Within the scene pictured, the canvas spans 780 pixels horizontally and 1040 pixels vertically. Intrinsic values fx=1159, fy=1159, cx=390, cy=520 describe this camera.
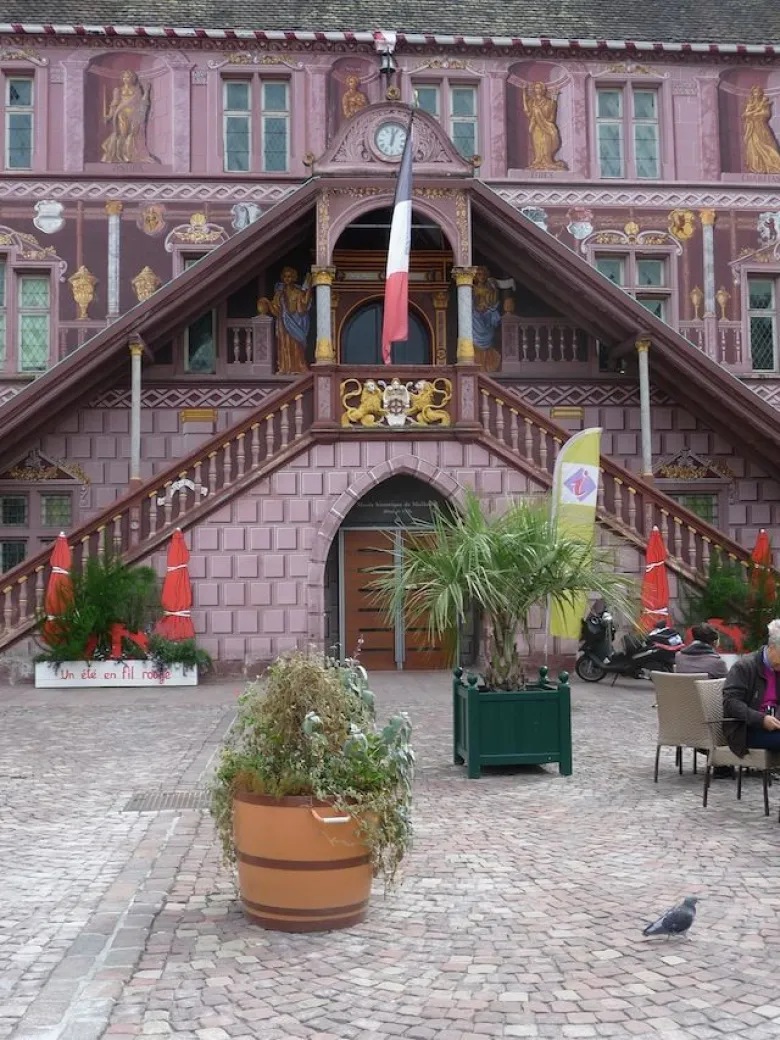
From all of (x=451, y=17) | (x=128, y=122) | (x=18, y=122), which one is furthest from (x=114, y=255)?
(x=451, y=17)

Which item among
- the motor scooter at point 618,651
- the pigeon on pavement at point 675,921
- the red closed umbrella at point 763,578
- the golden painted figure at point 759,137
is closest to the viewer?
the pigeon on pavement at point 675,921

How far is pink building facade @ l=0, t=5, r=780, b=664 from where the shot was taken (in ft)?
70.0

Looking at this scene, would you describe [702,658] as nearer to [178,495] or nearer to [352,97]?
[178,495]

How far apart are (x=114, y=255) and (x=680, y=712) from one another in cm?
1608

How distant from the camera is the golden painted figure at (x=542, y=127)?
74.7ft

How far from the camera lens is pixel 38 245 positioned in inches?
856

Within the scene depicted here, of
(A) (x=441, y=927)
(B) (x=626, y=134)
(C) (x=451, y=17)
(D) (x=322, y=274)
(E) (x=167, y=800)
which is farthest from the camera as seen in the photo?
(C) (x=451, y=17)

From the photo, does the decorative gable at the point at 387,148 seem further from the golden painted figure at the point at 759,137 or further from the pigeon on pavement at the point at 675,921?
the pigeon on pavement at the point at 675,921

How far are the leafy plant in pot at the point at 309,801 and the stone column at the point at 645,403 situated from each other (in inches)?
589

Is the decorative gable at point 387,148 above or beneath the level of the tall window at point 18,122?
beneath

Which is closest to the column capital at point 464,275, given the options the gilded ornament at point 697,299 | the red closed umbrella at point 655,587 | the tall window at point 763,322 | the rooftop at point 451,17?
the red closed umbrella at point 655,587

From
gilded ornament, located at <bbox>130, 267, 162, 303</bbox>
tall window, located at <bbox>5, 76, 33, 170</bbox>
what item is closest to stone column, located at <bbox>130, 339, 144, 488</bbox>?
gilded ornament, located at <bbox>130, 267, 162, 303</bbox>

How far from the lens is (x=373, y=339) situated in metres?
22.2

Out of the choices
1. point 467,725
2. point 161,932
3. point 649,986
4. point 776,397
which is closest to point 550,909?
point 649,986
